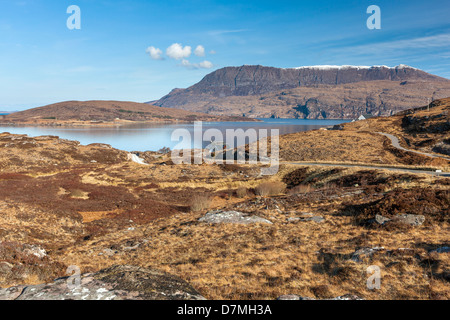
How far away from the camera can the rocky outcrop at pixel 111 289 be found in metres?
6.41

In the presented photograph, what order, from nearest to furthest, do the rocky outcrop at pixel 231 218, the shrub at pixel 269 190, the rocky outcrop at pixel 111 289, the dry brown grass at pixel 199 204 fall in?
the rocky outcrop at pixel 111 289 < the rocky outcrop at pixel 231 218 < the dry brown grass at pixel 199 204 < the shrub at pixel 269 190

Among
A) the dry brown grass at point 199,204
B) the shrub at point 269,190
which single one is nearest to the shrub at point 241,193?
the shrub at point 269,190

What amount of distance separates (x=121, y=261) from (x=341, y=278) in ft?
31.9

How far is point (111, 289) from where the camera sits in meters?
6.80

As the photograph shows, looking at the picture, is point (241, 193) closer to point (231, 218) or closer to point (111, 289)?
point (231, 218)

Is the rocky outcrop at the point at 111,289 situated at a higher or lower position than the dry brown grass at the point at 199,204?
higher

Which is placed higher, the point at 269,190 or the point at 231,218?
the point at 231,218

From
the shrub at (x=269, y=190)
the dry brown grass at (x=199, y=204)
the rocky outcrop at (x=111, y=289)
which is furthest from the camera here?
the shrub at (x=269, y=190)

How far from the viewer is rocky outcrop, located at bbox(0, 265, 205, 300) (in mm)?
6406

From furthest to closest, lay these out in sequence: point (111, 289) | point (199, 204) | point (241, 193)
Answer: point (241, 193), point (199, 204), point (111, 289)

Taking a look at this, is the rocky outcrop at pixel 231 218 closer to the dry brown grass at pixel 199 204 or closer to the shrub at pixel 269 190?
the dry brown grass at pixel 199 204

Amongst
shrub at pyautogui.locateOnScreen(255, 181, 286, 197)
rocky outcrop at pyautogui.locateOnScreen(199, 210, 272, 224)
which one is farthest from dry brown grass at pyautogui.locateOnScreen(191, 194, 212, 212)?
shrub at pyautogui.locateOnScreen(255, 181, 286, 197)

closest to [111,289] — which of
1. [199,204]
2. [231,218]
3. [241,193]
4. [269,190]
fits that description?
[231,218]

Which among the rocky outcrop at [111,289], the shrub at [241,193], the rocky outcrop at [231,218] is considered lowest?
the shrub at [241,193]
